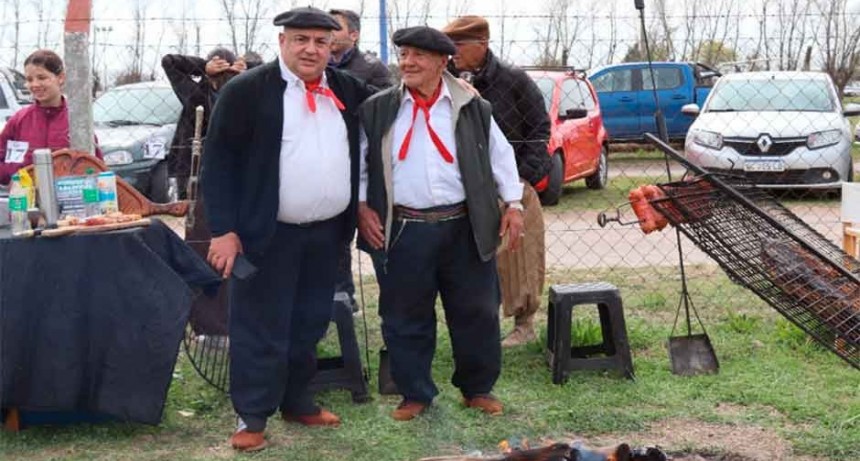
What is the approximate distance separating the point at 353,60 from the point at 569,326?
2.00m

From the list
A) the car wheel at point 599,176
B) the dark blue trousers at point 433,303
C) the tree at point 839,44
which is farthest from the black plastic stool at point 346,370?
the tree at point 839,44

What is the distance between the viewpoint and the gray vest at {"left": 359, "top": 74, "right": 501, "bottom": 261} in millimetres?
4957

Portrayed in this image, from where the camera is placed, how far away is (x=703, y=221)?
5379mm

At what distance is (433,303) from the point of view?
5172 millimetres

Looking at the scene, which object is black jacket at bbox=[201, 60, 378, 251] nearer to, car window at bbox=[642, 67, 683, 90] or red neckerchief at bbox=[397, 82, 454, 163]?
red neckerchief at bbox=[397, 82, 454, 163]

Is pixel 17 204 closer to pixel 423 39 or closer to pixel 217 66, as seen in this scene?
pixel 217 66

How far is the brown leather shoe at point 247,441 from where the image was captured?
4844 mm

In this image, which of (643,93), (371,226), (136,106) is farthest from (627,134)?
(371,226)

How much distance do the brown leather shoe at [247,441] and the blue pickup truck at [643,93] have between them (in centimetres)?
1377

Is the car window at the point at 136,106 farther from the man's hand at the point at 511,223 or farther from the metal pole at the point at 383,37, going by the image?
the man's hand at the point at 511,223

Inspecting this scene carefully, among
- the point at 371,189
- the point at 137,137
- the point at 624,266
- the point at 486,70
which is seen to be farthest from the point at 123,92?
the point at 371,189

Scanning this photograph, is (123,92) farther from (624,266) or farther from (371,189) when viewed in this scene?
(371,189)

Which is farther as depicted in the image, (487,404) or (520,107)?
(520,107)

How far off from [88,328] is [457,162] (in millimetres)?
1649
